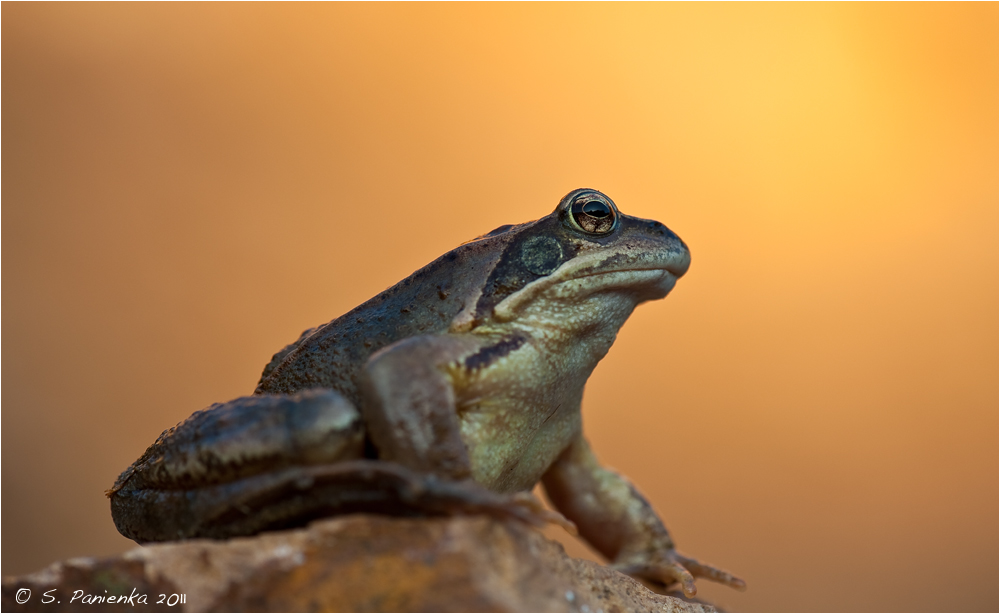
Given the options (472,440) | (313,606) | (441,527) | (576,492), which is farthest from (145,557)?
(576,492)

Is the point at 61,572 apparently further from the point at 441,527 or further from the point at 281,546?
the point at 441,527

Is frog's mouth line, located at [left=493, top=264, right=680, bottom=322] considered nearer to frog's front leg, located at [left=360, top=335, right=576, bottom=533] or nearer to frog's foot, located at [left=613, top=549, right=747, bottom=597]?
frog's front leg, located at [left=360, top=335, right=576, bottom=533]

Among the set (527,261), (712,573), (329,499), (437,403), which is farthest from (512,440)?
(712,573)

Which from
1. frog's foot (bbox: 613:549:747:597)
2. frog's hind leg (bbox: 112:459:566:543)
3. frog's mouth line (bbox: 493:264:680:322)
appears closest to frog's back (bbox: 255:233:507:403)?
frog's mouth line (bbox: 493:264:680:322)

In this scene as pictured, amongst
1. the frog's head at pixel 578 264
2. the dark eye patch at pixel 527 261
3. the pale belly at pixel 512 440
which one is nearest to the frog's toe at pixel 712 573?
the pale belly at pixel 512 440

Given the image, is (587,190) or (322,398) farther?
(587,190)

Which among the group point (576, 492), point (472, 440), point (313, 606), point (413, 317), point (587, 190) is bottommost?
point (576, 492)
